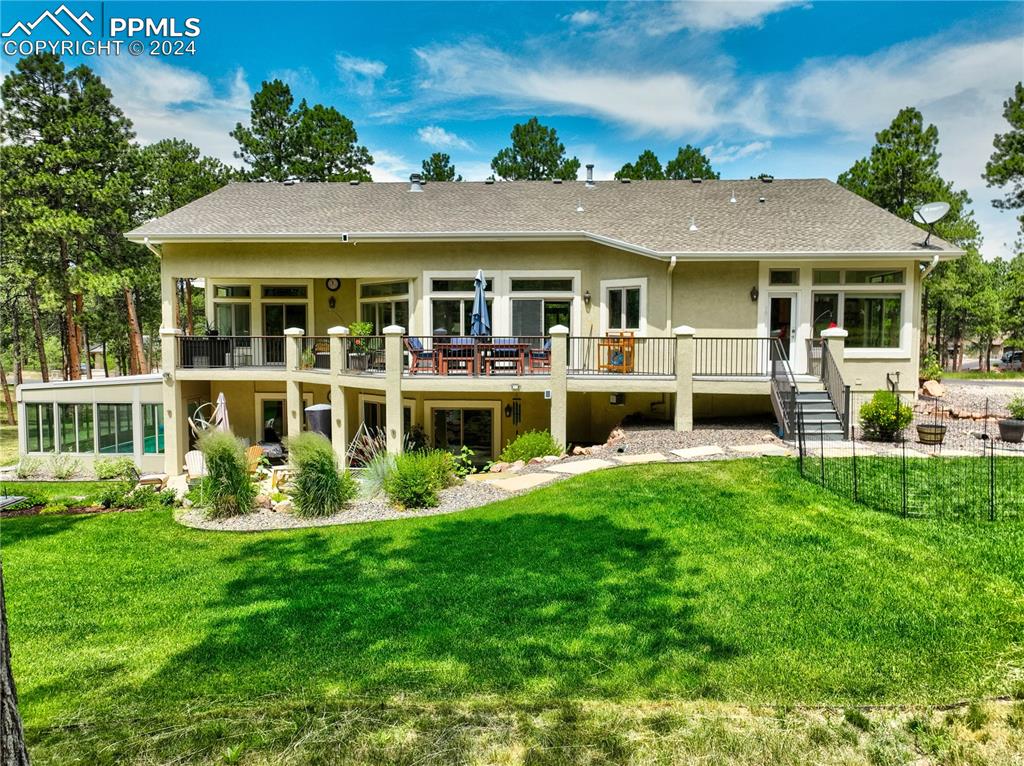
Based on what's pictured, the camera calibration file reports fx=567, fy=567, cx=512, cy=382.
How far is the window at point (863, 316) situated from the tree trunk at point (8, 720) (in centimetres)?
1537

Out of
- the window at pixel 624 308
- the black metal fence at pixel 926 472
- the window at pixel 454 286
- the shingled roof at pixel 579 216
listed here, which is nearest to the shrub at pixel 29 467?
the shingled roof at pixel 579 216

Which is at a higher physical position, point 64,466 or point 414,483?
point 414,483

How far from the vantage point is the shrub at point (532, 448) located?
473 inches

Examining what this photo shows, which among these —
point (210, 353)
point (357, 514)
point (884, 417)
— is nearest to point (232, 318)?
point (210, 353)

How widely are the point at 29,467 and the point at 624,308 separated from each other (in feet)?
57.0

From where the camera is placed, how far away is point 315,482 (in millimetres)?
9672

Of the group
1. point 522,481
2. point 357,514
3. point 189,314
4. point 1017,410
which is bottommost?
point 357,514

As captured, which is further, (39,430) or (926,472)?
(39,430)

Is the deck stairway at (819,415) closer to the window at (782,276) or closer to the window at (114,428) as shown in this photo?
the window at (782,276)

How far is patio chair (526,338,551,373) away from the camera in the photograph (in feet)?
43.9

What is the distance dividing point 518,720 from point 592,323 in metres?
12.4

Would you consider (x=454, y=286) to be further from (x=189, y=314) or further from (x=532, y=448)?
(x=189, y=314)

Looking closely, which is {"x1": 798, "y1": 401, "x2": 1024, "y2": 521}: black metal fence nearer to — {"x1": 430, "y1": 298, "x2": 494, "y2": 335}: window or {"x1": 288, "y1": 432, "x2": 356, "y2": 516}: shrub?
{"x1": 288, "y1": 432, "x2": 356, "y2": 516}: shrub

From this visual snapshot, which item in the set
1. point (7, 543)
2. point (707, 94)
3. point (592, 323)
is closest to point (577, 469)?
point (592, 323)
